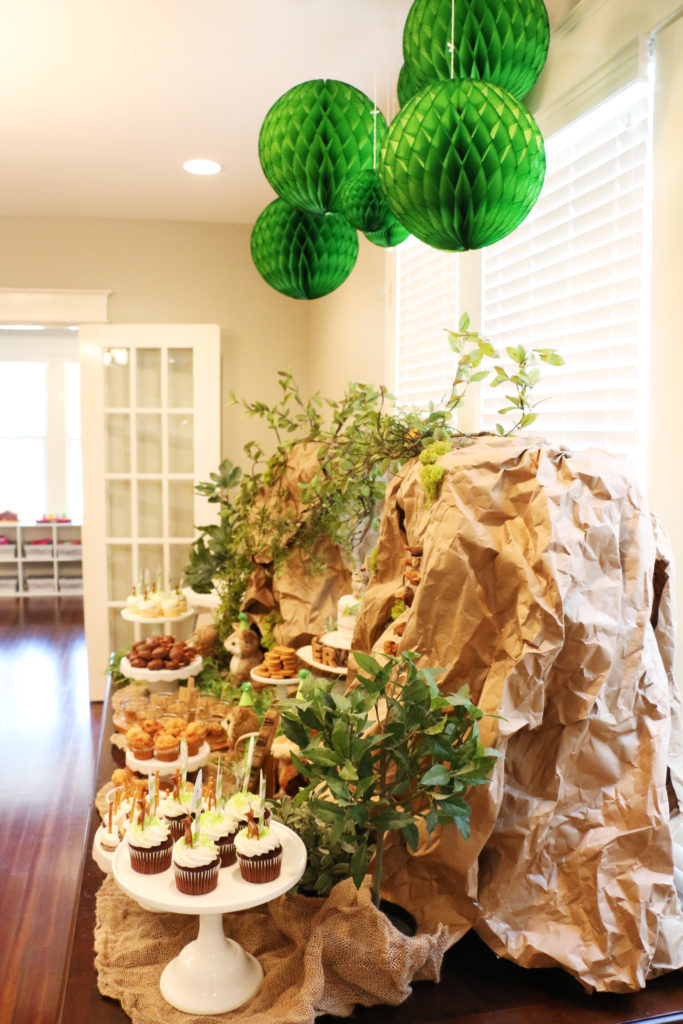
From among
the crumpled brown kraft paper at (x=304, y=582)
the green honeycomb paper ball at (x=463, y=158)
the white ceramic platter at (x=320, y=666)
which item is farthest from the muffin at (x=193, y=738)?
the green honeycomb paper ball at (x=463, y=158)

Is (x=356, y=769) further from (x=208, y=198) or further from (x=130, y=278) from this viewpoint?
(x=130, y=278)

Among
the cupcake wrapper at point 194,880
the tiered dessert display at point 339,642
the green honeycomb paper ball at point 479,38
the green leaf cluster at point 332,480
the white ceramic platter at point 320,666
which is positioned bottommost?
the cupcake wrapper at point 194,880

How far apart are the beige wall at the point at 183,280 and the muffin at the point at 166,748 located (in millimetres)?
2867

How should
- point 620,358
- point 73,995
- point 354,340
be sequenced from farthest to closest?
1. point 354,340
2. point 620,358
3. point 73,995

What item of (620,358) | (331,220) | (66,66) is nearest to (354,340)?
(66,66)

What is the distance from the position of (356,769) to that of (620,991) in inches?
19.6

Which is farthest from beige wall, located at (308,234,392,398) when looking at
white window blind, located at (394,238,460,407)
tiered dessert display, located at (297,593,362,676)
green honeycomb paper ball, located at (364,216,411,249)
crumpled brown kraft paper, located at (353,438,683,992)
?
crumpled brown kraft paper, located at (353,438,683,992)

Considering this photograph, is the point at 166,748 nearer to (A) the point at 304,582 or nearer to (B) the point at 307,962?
(A) the point at 304,582

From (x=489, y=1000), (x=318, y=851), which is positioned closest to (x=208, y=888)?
(x=318, y=851)

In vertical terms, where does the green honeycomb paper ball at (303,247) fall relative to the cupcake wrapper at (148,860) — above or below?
above

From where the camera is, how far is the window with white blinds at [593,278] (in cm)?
158

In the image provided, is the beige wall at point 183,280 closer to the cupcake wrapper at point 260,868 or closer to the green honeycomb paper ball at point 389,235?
the green honeycomb paper ball at point 389,235

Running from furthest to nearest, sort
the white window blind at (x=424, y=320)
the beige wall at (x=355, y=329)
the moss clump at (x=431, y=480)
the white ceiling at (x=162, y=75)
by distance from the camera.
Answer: the beige wall at (x=355, y=329) < the white window blind at (x=424, y=320) < the white ceiling at (x=162, y=75) < the moss clump at (x=431, y=480)

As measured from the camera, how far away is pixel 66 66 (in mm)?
2615
